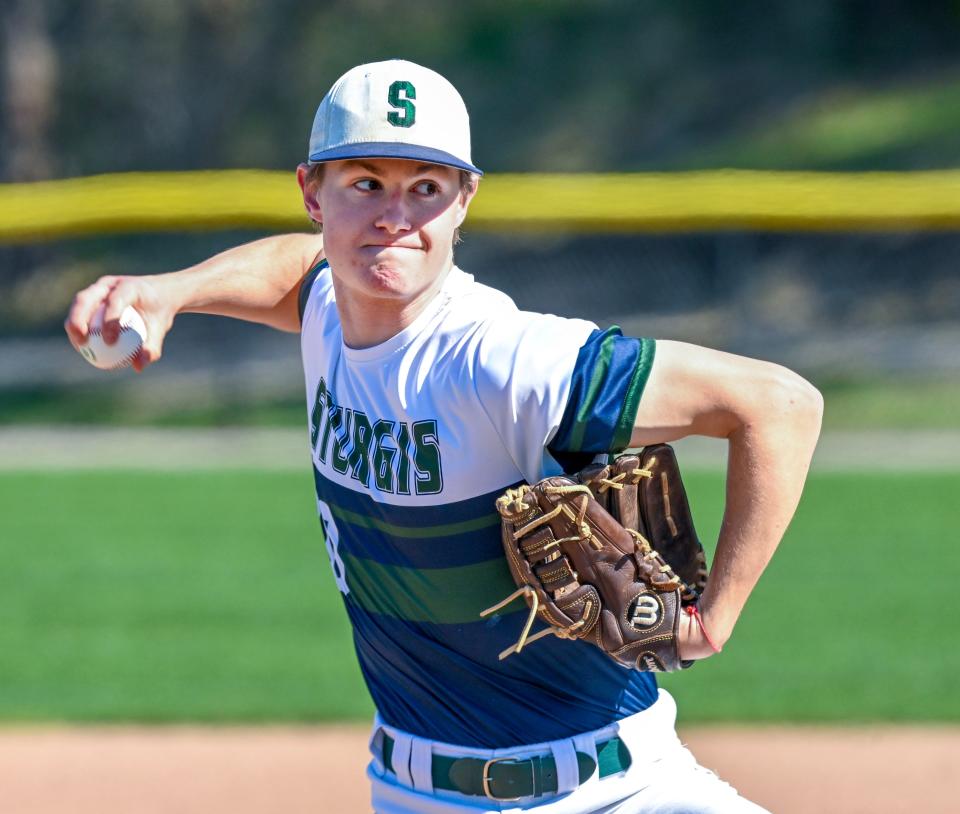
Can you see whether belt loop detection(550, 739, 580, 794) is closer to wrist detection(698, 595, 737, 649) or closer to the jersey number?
wrist detection(698, 595, 737, 649)

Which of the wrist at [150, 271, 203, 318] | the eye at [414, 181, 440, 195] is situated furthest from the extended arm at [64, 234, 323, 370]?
the eye at [414, 181, 440, 195]

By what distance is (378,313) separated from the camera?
2576mm

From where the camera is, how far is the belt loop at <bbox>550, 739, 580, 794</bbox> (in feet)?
8.33

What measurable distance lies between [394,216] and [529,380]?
36 centimetres

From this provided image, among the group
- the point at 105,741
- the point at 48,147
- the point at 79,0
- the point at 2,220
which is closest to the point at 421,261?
the point at 105,741

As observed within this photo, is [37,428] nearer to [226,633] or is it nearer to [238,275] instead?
[226,633]

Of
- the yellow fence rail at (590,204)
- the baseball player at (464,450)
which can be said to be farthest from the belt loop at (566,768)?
the yellow fence rail at (590,204)

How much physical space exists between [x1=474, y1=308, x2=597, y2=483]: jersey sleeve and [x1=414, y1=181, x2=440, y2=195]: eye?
253 millimetres

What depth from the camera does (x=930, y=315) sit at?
1494 centimetres

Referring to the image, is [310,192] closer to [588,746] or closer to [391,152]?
[391,152]

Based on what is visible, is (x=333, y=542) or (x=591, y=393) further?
(x=333, y=542)

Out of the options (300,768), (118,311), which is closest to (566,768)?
(118,311)

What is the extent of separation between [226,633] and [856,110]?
1689 cm

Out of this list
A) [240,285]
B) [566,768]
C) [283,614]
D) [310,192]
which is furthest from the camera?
[283,614]
